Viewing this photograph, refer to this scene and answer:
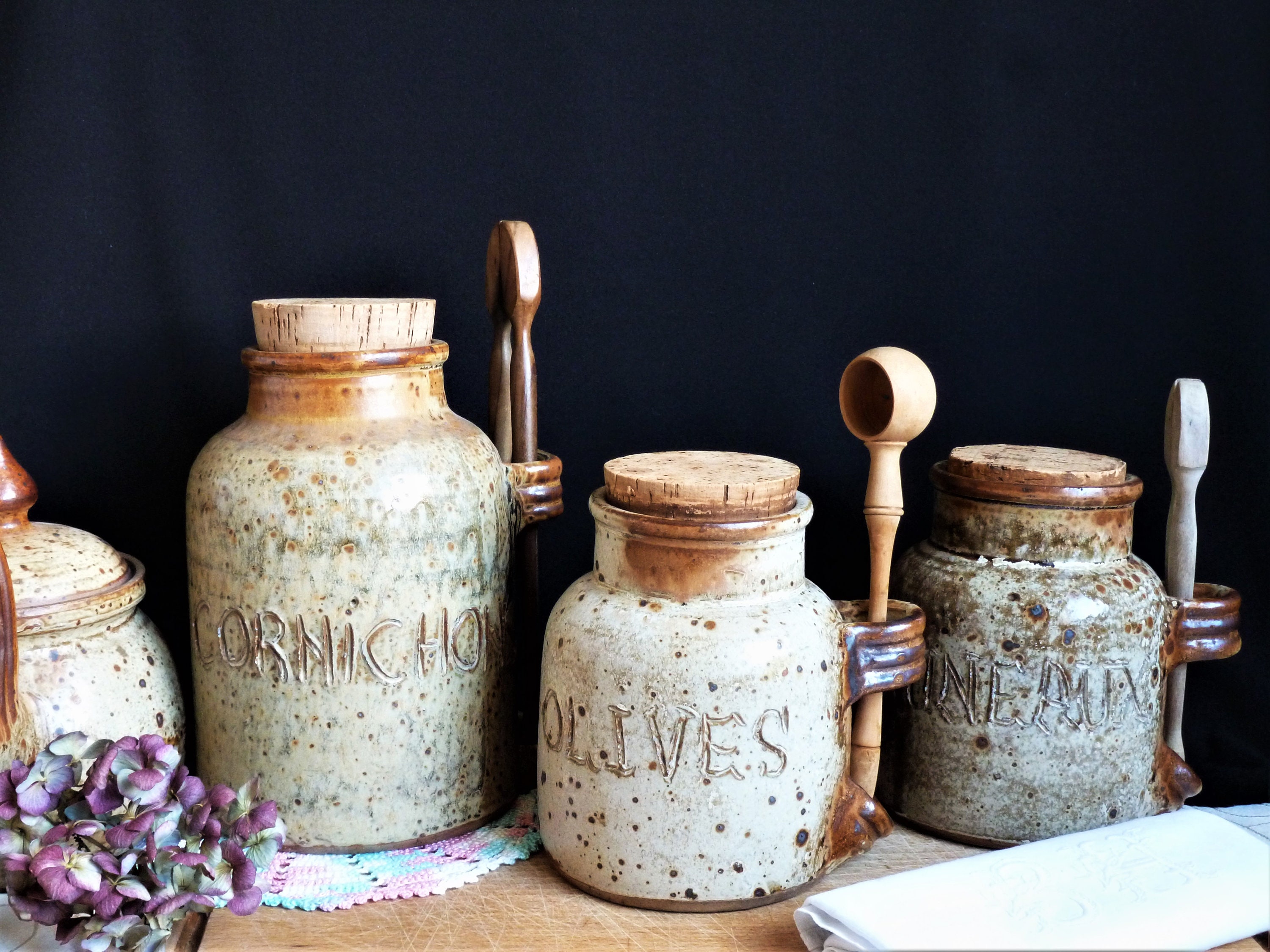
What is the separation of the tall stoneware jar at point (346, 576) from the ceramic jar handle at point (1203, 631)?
54cm

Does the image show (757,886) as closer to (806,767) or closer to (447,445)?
(806,767)

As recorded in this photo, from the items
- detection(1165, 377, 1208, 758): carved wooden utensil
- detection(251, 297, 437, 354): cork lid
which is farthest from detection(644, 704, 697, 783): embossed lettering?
detection(1165, 377, 1208, 758): carved wooden utensil

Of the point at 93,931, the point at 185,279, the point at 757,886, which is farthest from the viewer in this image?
the point at 185,279

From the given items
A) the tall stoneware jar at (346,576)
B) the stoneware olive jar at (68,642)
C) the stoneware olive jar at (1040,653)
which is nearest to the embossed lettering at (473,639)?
the tall stoneware jar at (346,576)

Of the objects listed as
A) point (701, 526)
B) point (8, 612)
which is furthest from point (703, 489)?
point (8, 612)

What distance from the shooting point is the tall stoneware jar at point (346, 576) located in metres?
0.85

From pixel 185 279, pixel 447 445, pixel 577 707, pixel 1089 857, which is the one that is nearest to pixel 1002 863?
pixel 1089 857

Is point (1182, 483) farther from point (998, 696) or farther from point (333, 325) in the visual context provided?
point (333, 325)

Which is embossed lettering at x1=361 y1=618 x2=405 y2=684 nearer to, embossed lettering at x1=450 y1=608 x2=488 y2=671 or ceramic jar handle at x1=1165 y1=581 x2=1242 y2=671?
embossed lettering at x1=450 y1=608 x2=488 y2=671

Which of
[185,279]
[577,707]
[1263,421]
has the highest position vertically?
[185,279]

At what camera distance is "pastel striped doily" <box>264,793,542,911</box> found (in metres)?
0.84

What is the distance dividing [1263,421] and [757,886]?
2.08ft

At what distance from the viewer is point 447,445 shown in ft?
2.90

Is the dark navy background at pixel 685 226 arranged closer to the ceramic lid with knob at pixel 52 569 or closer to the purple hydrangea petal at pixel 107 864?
the ceramic lid with knob at pixel 52 569
